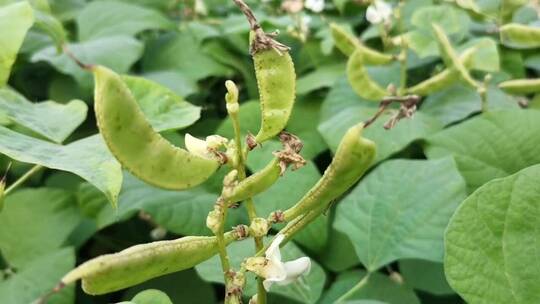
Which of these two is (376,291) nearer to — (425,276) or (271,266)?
(425,276)

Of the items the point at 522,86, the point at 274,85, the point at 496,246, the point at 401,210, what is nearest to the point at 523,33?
the point at 522,86

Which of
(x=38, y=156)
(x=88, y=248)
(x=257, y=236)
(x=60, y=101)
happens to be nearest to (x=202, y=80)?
(x=60, y=101)

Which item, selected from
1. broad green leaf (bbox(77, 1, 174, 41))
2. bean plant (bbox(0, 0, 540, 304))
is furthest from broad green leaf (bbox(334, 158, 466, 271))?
broad green leaf (bbox(77, 1, 174, 41))

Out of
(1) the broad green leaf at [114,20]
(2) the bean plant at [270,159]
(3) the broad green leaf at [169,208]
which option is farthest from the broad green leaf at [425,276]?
(1) the broad green leaf at [114,20]

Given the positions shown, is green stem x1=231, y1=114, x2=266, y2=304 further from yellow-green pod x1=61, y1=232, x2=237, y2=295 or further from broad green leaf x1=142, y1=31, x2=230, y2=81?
broad green leaf x1=142, y1=31, x2=230, y2=81

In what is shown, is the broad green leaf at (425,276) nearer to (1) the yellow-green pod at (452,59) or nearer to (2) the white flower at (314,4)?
(1) the yellow-green pod at (452,59)
